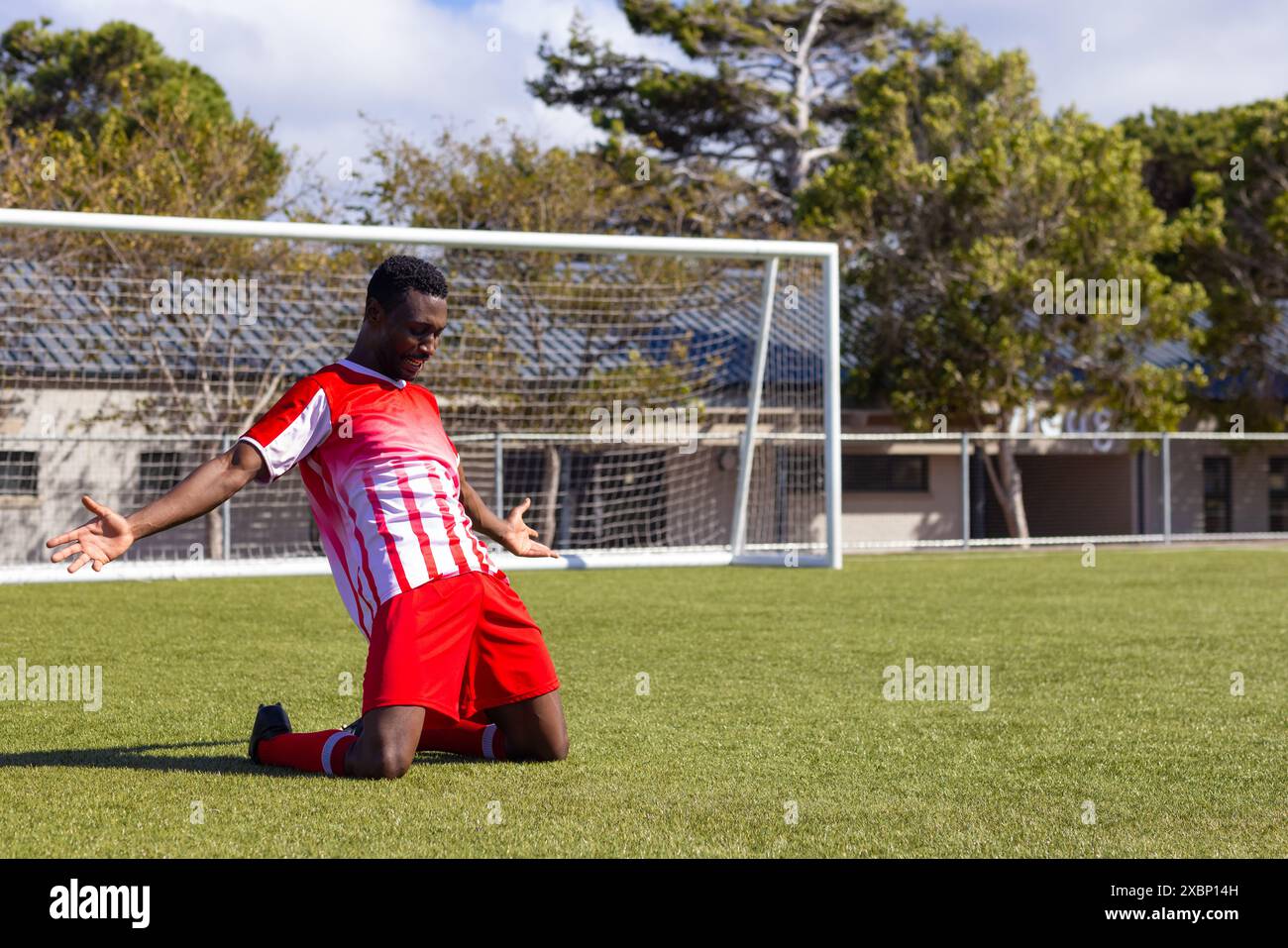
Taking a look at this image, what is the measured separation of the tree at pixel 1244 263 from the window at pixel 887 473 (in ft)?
17.6

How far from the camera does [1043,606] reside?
461 inches

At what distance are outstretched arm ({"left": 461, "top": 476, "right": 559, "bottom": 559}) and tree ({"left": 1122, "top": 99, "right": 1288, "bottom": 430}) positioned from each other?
22.7 meters

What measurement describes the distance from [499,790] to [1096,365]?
21.6m

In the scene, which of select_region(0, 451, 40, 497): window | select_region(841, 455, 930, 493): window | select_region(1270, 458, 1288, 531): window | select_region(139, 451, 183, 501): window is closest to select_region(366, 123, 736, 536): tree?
select_region(139, 451, 183, 501): window

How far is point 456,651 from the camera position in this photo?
488cm

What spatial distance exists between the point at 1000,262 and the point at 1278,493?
31.3 feet

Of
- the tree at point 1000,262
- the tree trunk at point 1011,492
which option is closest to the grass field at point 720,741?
the tree trunk at point 1011,492

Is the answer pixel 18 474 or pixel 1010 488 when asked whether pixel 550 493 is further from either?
pixel 1010 488

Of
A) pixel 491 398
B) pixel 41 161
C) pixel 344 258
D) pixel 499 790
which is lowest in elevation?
pixel 499 790

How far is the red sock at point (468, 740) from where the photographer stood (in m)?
5.23
